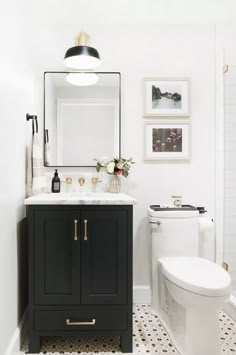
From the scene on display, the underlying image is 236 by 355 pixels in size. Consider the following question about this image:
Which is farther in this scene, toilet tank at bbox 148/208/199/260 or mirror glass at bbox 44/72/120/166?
mirror glass at bbox 44/72/120/166

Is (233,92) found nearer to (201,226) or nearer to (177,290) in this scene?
(201,226)

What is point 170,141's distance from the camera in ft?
7.91

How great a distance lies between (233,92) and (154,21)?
0.90 metres

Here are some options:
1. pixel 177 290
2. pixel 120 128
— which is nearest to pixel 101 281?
pixel 177 290

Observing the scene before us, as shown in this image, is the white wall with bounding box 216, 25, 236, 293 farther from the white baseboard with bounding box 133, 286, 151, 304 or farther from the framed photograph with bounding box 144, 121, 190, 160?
the white baseboard with bounding box 133, 286, 151, 304

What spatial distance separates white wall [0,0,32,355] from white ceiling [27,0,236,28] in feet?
1.43

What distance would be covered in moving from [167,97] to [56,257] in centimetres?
157

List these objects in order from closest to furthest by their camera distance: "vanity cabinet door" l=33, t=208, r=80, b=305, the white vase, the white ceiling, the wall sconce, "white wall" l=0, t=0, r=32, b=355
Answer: "white wall" l=0, t=0, r=32, b=355, "vanity cabinet door" l=33, t=208, r=80, b=305, the wall sconce, the white ceiling, the white vase

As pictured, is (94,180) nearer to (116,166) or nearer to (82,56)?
(116,166)

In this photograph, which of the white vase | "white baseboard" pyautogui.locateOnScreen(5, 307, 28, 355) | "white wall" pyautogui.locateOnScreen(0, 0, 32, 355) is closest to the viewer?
"white wall" pyautogui.locateOnScreen(0, 0, 32, 355)

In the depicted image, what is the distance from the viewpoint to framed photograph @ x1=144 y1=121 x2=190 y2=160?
7.90ft

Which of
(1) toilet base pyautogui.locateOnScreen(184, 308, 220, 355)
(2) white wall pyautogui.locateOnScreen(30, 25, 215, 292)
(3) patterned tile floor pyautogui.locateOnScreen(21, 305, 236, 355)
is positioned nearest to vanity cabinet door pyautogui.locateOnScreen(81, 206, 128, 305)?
(3) patterned tile floor pyautogui.locateOnScreen(21, 305, 236, 355)

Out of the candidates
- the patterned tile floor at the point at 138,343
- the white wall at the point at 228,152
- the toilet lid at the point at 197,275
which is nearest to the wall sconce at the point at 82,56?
the white wall at the point at 228,152

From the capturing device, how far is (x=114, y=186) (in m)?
2.31
